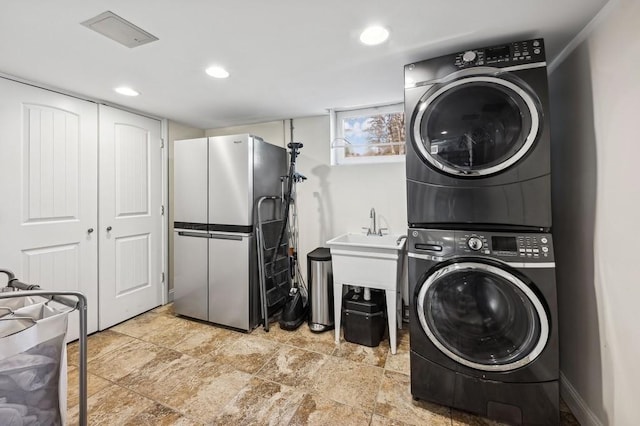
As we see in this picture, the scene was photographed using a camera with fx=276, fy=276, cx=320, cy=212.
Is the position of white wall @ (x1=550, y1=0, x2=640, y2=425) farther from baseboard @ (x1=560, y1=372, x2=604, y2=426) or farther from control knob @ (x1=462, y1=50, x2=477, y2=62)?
control knob @ (x1=462, y1=50, x2=477, y2=62)

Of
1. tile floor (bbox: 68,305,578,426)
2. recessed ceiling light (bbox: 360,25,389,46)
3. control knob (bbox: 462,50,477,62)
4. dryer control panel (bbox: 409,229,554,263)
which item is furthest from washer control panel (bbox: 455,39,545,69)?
tile floor (bbox: 68,305,578,426)

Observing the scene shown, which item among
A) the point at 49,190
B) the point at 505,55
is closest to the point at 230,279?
the point at 49,190

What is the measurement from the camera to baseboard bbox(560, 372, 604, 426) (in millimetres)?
1381

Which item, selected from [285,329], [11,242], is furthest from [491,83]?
[11,242]

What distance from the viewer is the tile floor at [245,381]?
1538 mm

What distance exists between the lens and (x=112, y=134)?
2.58 metres

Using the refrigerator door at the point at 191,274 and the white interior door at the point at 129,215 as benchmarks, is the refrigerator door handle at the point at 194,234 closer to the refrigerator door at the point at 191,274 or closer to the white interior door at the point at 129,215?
the refrigerator door at the point at 191,274

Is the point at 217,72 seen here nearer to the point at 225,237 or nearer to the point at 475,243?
the point at 225,237

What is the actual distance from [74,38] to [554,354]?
2.96 metres

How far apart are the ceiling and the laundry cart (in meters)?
1.31

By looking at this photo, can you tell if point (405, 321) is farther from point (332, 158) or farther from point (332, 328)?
point (332, 158)

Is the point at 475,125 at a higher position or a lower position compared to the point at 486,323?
higher

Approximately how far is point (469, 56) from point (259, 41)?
1152 mm

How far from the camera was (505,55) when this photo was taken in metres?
1.42
